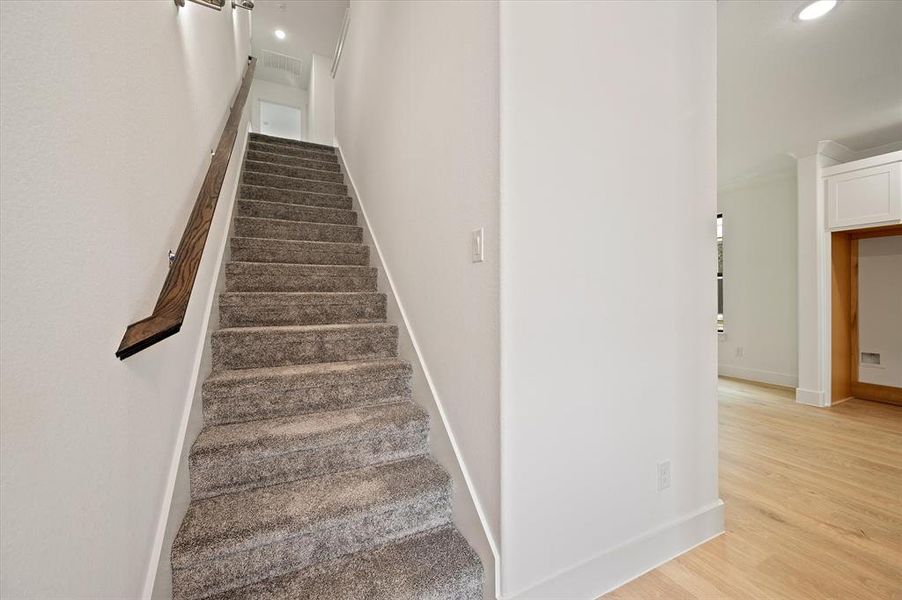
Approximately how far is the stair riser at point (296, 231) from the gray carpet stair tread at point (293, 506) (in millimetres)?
1862

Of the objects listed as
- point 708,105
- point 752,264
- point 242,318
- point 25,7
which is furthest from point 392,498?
point 752,264

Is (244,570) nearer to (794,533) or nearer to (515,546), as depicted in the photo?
(515,546)

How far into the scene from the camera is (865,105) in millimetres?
2984

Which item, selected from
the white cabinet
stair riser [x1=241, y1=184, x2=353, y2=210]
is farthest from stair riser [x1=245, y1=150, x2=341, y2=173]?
the white cabinet

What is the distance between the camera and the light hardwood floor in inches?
54.4

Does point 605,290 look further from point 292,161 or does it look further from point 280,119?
point 280,119

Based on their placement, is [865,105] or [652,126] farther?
[865,105]

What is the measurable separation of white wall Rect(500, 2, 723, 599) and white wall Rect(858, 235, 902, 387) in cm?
390

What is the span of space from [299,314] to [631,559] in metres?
1.98

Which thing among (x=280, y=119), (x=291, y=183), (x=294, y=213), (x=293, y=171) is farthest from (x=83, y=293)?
(x=280, y=119)

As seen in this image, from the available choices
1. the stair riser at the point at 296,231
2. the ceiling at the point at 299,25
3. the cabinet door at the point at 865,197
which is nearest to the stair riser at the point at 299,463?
the stair riser at the point at 296,231

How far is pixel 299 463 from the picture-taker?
1.50 m

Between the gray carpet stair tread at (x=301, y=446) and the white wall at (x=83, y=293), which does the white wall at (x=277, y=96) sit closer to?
the white wall at (x=83, y=293)

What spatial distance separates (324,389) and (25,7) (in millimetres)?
1491
